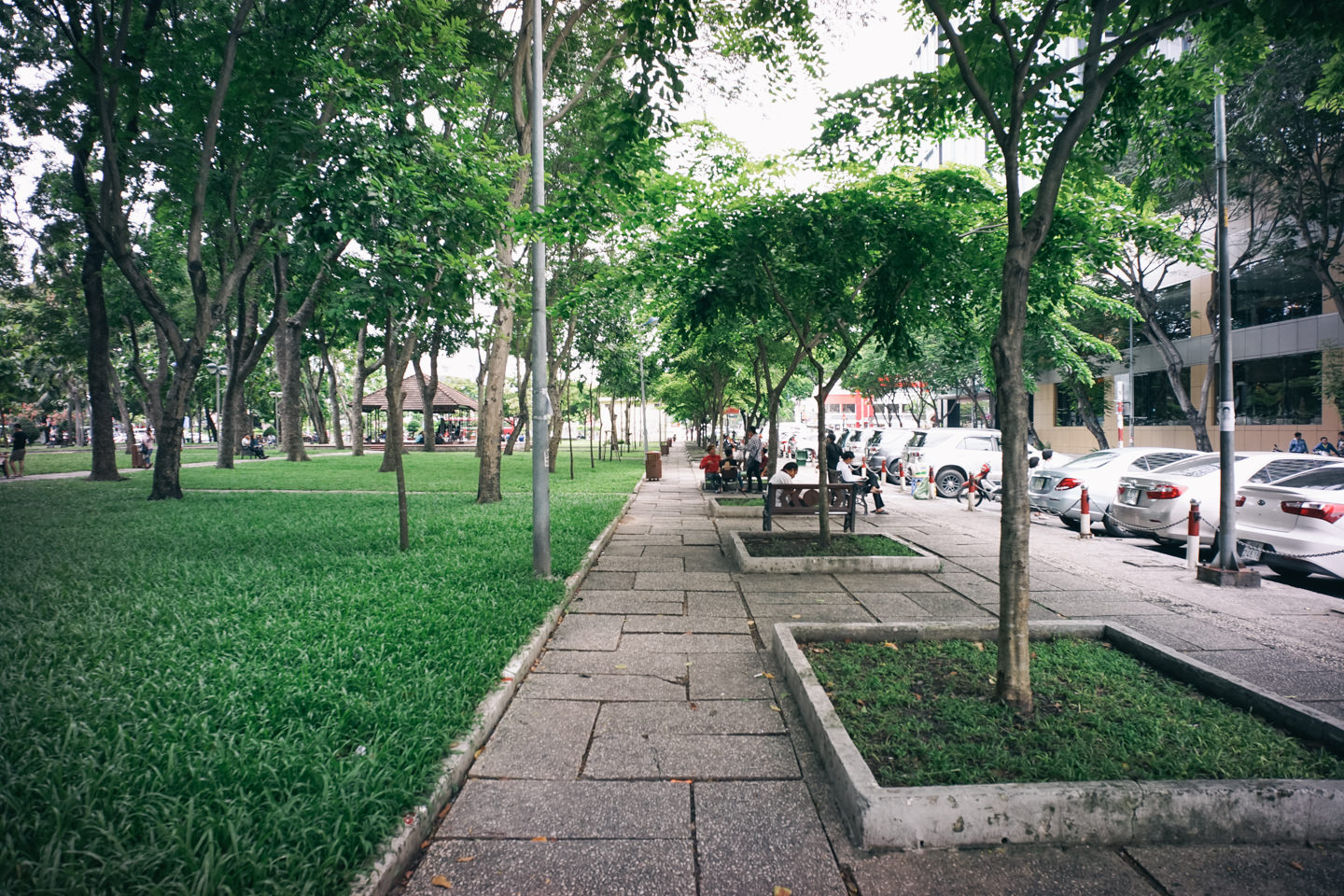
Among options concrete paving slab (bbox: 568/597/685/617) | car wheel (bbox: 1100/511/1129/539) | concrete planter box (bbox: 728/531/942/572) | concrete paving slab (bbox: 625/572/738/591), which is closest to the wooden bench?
concrete planter box (bbox: 728/531/942/572)

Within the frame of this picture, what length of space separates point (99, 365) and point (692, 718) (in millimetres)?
18040

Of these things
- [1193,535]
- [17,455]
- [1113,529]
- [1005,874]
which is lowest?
[1113,529]

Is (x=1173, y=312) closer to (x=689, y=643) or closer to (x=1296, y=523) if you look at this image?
(x=1296, y=523)

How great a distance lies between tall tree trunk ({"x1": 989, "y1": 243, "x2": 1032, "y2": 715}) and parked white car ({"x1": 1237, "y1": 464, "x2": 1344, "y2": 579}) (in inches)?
219

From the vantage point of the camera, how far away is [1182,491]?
861 centimetres

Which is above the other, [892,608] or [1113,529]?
[892,608]

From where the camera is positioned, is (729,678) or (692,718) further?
(729,678)

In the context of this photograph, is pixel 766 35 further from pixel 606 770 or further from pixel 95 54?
pixel 95 54

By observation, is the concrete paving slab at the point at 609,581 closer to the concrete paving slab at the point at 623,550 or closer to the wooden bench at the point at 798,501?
the concrete paving slab at the point at 623,550

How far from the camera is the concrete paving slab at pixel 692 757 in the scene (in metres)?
2.97

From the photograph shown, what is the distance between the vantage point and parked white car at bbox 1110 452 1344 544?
26.2ft

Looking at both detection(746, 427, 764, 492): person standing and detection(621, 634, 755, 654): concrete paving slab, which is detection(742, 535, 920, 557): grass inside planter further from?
detection(746, 427, 764, 492): person standing

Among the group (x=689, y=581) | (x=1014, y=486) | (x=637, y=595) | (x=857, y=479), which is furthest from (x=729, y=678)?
(x=857, y=479)

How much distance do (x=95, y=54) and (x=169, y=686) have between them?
12.1 metres
